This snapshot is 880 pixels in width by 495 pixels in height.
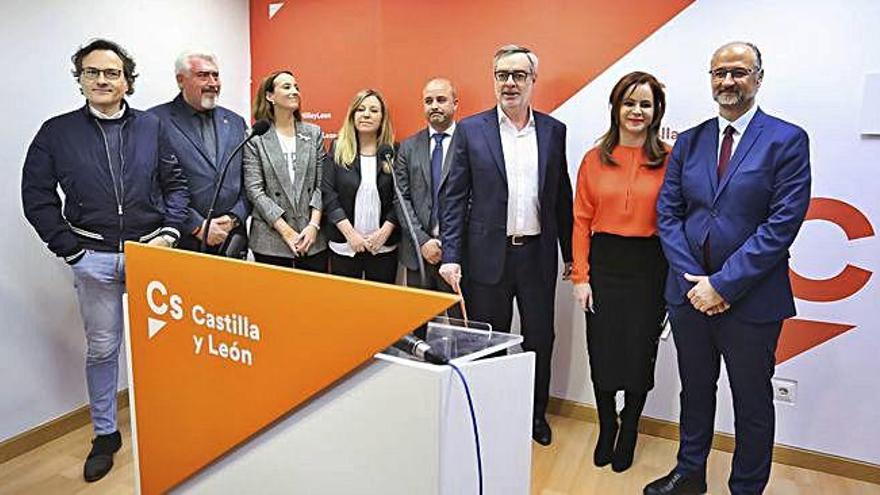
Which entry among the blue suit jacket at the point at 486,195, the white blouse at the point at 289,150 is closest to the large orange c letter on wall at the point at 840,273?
the blue suit jacket at the point at 486,195

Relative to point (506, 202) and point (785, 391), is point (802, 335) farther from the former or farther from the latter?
point (506, 202)

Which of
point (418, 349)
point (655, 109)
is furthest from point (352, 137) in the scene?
point (418, 349)

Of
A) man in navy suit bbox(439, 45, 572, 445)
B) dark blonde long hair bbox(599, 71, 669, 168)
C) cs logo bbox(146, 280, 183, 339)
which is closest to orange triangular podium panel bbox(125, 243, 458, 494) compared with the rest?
cs logo bbox(146, 280, 183, 339)

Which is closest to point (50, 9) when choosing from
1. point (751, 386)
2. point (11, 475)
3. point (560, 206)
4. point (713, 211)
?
point (11, 475)

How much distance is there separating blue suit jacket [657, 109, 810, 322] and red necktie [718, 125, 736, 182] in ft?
0.07

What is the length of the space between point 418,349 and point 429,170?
6.26ft

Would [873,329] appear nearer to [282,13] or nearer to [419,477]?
[419,477]

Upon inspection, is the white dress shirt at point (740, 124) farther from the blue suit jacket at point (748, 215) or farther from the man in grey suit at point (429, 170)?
the man in grey suit at point (429, 170)

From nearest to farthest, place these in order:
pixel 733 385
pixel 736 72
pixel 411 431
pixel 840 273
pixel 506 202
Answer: pixel 411 431, pixel 736 72, pixel 733 385, pixel 840 273, pixel 506 202

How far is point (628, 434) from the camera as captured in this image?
275cm

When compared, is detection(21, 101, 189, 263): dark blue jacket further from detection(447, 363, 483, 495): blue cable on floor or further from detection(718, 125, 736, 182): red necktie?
detection(718, 125, 736, 182): red necktie

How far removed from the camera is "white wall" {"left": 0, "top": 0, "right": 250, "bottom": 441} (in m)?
2.64

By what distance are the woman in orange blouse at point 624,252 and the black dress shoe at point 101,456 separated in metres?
2.11

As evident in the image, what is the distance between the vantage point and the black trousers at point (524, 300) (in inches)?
110
